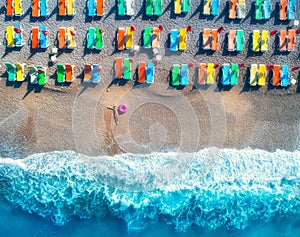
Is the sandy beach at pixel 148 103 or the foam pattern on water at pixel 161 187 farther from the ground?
the sandy beach at pixel 148 103

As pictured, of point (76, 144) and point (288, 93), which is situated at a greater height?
point (288, 93)

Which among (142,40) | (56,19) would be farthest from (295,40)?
(56,19)

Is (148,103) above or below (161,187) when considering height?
above

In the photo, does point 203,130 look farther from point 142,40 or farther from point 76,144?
point 76,144

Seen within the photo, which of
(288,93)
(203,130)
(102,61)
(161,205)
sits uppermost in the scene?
(102,61)
